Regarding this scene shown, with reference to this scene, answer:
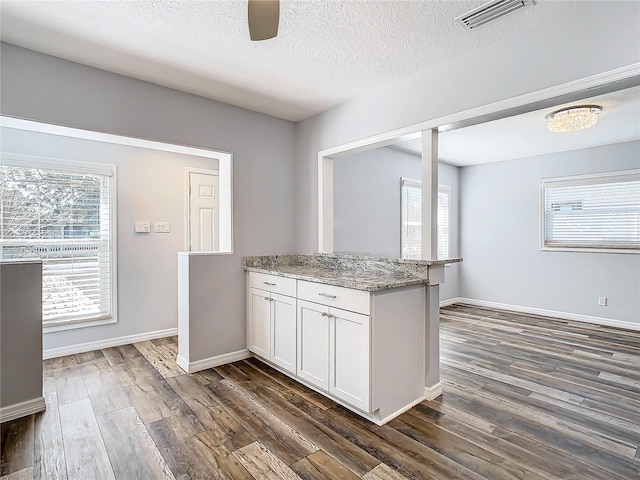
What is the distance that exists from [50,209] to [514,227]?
6.30 m

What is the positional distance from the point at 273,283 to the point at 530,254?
14.7ft

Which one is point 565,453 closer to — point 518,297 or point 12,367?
point 12,367

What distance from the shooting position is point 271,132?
3660 millimetres

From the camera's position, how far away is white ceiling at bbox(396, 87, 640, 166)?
342 cm

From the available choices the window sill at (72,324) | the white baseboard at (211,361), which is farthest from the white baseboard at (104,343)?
the white baseboard at (211,361)

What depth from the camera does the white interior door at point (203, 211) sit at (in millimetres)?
4293

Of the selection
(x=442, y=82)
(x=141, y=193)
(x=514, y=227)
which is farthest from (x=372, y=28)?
(x=514, y=227)

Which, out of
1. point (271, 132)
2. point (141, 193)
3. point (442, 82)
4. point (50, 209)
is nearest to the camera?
point (442, 82)

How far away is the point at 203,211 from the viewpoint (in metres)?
4.39

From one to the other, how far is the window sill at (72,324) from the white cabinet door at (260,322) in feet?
5.35

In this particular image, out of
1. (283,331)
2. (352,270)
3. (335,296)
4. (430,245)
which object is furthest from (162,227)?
(430,245)

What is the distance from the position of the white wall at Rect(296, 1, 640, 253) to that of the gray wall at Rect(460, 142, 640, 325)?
3.75 m

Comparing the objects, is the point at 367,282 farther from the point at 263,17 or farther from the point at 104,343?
the point at 104,343

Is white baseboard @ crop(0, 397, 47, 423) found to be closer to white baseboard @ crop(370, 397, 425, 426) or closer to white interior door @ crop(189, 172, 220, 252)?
white interior door @ crop(189, 172, 220, 252)
